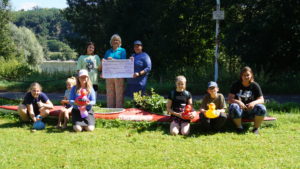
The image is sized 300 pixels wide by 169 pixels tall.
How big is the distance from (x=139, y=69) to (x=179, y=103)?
6.20 feet

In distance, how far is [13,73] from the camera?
58.4ft

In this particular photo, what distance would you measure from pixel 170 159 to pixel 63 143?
6.46ft

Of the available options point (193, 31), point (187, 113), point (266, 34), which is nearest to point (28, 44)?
point (193, 31)

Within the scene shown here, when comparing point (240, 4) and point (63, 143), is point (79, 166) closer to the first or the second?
point (63, 143)

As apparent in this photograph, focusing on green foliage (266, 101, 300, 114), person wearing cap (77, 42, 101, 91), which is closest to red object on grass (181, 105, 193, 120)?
person wearing cap (77, 42, 101, 91)

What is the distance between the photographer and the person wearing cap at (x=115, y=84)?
7.88m

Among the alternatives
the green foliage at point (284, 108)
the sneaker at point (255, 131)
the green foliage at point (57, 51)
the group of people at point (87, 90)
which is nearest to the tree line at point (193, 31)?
the green foliage at point (284, 108)

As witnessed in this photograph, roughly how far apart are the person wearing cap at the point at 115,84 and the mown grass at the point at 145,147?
1.19 metres

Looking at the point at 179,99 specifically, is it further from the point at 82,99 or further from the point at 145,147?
the point at 82,99

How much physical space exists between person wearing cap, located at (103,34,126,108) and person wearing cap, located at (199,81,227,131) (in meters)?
2.53

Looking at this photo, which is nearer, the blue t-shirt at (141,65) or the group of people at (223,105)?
the group of people at (223,105)

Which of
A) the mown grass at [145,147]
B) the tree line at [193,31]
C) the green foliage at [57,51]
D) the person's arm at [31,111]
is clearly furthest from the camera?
the green foliage at [57,51]

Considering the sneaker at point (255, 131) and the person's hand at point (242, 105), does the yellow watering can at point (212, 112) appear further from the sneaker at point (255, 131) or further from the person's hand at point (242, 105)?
the sneaker at point (255, 131)

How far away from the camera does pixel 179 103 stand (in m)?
6.33
